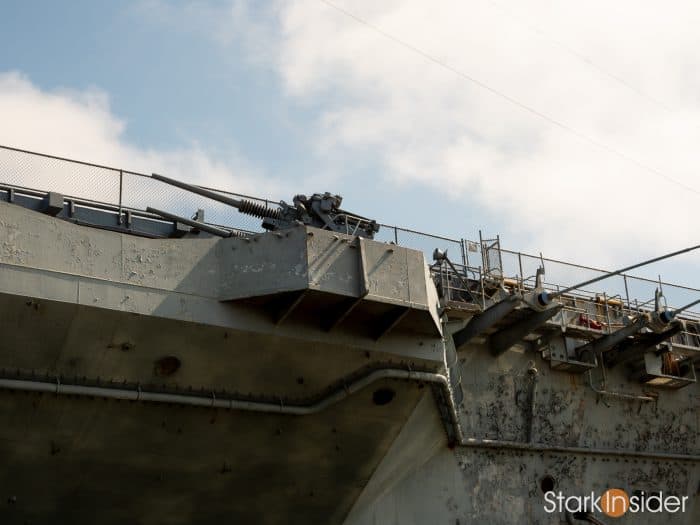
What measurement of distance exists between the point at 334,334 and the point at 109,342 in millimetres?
3021

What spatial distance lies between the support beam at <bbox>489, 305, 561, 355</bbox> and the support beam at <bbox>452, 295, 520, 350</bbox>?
0.55 metres

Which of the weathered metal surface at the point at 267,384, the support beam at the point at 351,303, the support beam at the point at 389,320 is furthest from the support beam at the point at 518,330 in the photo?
the support beam at the point at 351,303

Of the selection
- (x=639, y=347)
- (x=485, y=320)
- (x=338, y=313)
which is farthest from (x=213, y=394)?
(x=639, y=347)

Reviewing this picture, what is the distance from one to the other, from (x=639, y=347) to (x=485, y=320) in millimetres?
4087

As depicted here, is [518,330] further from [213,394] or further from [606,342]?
[213,394]

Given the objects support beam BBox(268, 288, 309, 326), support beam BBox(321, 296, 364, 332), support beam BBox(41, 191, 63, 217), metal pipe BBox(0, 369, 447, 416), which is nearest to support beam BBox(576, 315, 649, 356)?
metal pipe BBox(0, 369, 447, 416)

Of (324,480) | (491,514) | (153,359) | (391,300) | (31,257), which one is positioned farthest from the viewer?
(491,514)

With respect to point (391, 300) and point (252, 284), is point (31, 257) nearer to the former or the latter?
point (252, 284)

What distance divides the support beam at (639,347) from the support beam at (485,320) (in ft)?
Answer: 11.7

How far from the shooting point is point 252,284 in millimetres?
12133

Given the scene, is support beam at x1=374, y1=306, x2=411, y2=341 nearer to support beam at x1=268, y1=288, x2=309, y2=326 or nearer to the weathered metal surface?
the weathered metal surface

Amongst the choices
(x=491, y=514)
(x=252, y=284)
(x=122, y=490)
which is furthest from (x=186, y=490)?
(x=491, y=514)

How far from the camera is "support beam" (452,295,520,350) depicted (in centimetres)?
1529

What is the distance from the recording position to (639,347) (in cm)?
1814
